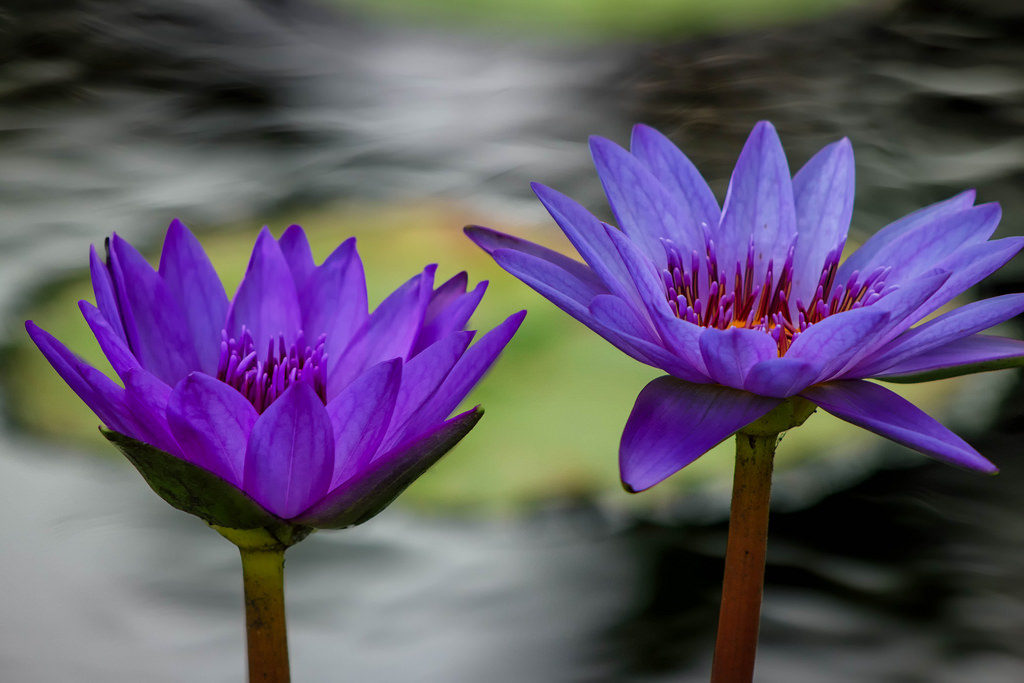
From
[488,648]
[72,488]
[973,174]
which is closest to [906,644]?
[488,648]

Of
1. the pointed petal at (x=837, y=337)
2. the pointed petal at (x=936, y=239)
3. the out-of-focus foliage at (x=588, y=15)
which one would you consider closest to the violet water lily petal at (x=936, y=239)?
the pointed petal at (x=936, y=239)

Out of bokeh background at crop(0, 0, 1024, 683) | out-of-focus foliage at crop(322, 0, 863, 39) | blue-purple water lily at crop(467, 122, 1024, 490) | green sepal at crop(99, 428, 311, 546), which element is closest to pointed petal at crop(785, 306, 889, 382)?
blue-purple water lily at crop(467, 122, 1024, 490)

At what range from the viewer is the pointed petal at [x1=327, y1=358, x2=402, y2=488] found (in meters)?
0.39

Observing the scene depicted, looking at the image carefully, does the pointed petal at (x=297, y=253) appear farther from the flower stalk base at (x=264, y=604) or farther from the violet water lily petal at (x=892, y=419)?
the violet water lily petal at (x=892, y=419)

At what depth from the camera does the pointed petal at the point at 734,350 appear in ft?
1.27

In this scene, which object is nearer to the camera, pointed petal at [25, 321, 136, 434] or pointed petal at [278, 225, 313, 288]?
pointed petal at [25, 321, 136, 434]

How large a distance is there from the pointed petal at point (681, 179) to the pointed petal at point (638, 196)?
2 cm

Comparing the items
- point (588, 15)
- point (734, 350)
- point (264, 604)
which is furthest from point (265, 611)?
point (588, 15)

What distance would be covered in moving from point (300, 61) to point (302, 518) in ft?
5.22

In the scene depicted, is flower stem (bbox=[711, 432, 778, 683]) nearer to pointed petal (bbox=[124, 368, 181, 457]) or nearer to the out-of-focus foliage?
pointed petal (bbox=[124, 368, 181, 457])

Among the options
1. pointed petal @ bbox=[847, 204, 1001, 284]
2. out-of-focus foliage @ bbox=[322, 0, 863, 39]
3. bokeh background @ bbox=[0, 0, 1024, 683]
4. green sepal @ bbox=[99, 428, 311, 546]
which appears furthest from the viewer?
out-of-focus foliage @ bbox=[322, 0, 863, 39]

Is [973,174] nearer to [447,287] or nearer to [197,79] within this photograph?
[447,287]

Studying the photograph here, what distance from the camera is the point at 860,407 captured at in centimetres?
41

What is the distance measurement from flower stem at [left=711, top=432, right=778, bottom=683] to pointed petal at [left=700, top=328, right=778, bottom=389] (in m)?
0.04
